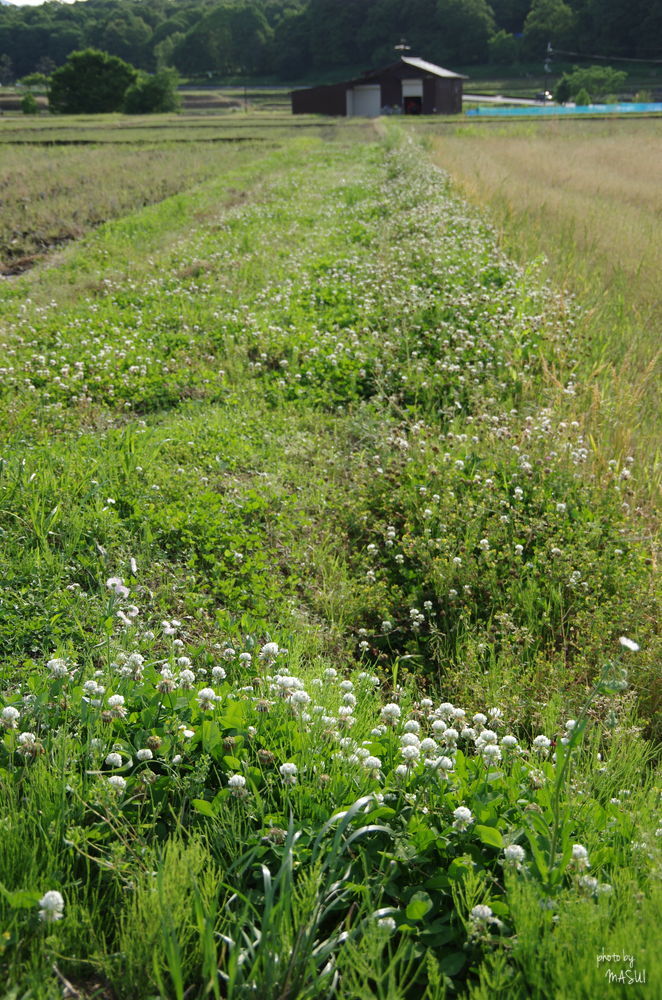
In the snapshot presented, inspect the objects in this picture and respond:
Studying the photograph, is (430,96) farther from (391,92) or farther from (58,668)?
(58,668)

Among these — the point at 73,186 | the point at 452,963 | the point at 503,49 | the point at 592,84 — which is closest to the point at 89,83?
the point at 592,84

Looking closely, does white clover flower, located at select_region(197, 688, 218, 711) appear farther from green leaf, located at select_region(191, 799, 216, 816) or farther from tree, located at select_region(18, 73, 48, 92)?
tree, located at select_region(18, 73, 48, 92)

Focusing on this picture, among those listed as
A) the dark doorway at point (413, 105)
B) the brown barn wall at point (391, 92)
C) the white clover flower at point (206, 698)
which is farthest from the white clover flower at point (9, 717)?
the brown barn wall at point (391, 92)

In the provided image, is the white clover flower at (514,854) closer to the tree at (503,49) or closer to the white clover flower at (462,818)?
the white clover flower at (462,818)

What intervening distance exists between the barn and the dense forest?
39950 mm

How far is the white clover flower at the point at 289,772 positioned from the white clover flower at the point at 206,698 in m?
0.39

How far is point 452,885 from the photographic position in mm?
2117

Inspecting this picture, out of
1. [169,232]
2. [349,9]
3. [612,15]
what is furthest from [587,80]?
[169,232]

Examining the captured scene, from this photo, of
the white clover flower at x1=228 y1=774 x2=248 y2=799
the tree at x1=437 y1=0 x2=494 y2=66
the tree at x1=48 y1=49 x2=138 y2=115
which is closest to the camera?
the white clover flower at x1=228 y1=774 x2=248 y2=799

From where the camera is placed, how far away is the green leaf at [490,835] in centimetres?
223

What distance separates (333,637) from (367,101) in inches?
2865

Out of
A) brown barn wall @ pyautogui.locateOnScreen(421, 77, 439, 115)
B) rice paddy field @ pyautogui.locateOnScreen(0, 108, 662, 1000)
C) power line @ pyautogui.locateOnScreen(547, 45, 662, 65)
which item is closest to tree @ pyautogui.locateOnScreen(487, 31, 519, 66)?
power line @ pyautogui.locateOnScreen(547, 45, 662, 65)

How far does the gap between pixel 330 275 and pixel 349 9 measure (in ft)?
423

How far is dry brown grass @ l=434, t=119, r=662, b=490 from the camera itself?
600cm
